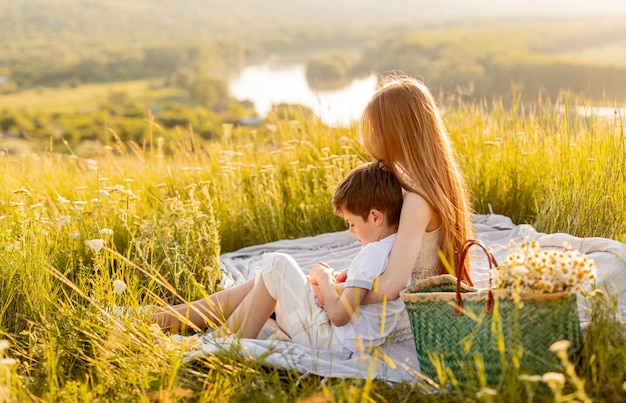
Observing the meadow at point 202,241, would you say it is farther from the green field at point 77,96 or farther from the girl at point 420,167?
the green field at point 77,96

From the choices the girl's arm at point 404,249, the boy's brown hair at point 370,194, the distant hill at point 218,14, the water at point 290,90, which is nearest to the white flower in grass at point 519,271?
the girl's arm at point 404,249

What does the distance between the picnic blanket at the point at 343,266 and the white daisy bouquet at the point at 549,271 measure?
10 cm

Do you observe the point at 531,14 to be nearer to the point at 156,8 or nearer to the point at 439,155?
the point at 156,8

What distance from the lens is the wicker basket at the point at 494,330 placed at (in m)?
1.92

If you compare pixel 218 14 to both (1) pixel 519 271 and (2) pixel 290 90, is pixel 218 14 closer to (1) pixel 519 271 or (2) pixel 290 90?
(2) pixel 290 90

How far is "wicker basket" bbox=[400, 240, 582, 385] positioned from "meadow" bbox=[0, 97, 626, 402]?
8 centimetres

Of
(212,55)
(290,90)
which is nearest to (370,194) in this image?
(290,90)

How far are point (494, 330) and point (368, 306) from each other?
0.65 meters

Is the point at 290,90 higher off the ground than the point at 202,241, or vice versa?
the point at 202,241

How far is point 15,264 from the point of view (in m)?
2.97

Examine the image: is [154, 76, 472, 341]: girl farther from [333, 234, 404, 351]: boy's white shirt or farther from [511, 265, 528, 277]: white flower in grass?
[511, 265, 528, 277]: white flower in grass

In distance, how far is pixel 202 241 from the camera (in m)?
3.61

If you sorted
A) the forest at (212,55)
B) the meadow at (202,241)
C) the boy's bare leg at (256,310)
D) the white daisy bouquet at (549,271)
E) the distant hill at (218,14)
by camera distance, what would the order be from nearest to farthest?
the white daisy bouquet at (549,271), the meadow at (202,241), the boy's bare leg at (256,310), the forest at (212,55), the distant hill at (218,14)

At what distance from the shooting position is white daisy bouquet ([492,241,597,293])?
6.13 ft
